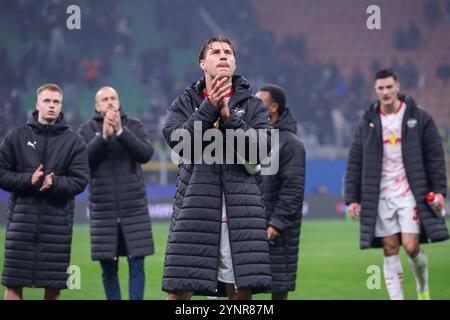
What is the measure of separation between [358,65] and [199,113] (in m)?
31.4

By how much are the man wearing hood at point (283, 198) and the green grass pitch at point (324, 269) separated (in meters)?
2.21

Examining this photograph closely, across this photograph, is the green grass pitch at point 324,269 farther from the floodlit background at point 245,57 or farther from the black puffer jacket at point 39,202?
the floodlit background at point 245,57

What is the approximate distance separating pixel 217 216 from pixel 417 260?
390 centimetres

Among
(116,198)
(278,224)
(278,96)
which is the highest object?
(278,96)

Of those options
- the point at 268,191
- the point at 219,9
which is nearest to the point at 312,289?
the point at 268,191

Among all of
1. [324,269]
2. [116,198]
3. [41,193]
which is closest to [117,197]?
[116,198]

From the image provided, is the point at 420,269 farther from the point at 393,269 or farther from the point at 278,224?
the point at 278,224

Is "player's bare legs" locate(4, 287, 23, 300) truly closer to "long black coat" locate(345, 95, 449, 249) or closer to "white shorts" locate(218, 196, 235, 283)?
"white shorts" locate(218, 196, 235, 283)

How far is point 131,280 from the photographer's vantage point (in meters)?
9.05

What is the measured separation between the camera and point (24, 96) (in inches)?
1196

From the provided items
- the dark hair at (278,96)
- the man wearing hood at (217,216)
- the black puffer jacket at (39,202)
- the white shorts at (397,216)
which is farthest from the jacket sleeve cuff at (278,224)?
the man wearing hood at (217,216)

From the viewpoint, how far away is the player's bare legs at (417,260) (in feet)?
29.1

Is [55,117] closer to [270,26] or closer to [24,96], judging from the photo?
[24,96]

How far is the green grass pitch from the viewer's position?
35.0 feet
